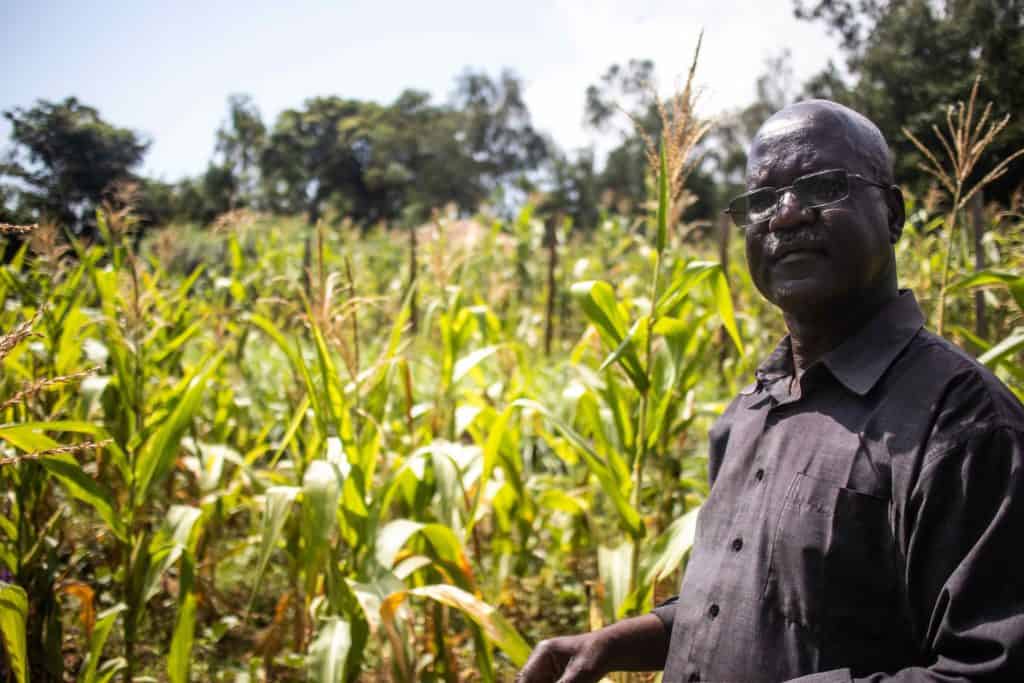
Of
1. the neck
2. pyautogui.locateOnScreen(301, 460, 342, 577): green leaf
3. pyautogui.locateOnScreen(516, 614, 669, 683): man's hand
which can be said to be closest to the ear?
the neck

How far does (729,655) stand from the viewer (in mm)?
1149

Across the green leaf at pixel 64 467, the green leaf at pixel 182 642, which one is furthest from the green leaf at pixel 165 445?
the green leaf at pixel 182 642

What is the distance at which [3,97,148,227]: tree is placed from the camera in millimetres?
2453

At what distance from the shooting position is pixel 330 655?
199 centimetres

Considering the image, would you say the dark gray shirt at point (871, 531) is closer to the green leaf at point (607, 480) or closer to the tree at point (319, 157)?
the green leaf at point (607, 480)

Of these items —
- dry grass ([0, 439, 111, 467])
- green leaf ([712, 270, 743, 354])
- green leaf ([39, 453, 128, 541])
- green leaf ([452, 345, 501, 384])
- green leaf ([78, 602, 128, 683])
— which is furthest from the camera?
green leaf ([452, 345, 501, 384])

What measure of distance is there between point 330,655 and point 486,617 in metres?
0.45

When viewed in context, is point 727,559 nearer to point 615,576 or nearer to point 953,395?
point 953,395

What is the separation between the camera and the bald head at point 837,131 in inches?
47.3

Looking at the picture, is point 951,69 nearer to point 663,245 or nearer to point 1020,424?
point 663,245

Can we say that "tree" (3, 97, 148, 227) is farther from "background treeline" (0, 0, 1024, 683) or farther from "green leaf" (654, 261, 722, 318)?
"green leaf" (654, 261, 722, 318)

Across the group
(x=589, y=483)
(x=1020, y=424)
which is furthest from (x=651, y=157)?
(x=589, y=483)

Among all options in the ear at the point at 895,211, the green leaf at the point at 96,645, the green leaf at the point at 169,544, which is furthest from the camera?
the green leaf at the point at 169,544

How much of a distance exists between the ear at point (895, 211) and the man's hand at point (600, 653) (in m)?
0.78
